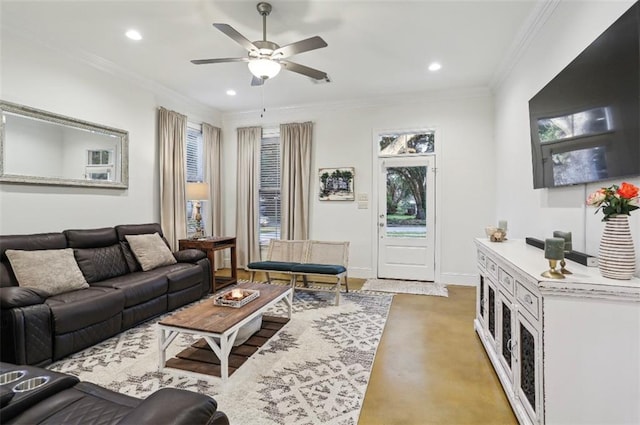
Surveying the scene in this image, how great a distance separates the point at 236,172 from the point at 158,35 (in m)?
2.98

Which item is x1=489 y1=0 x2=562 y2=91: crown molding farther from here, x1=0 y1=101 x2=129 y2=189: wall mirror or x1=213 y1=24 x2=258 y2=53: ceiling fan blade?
x1=0 y1=101 x2=129 y2=189: wall mirror

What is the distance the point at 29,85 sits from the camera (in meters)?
3.24

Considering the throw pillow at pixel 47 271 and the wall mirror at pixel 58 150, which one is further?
the wall mirror at pixel 58 150

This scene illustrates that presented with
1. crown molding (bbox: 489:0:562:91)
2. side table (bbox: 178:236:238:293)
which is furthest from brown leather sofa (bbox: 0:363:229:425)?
crown molding (bbox: 489:0:562:91)

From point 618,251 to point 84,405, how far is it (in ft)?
8.14

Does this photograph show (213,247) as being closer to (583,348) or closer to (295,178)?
(295,178)

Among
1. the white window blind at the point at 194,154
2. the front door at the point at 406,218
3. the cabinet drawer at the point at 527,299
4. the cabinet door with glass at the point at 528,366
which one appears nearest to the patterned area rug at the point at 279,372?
the cabinet door with glass at the point at 528,366

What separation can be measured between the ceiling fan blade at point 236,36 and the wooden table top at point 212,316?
2153 millimetres

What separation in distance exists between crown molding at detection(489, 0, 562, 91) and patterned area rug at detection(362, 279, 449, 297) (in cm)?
299

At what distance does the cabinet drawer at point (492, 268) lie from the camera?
2.46 meters

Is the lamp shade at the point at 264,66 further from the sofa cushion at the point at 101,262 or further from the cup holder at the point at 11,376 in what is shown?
the sofa cushion at the point at 101,262

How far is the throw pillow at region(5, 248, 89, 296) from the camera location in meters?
2.73

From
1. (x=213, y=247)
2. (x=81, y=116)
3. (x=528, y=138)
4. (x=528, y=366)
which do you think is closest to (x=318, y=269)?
(x=213, y=247)

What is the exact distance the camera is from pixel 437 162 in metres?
4.98
